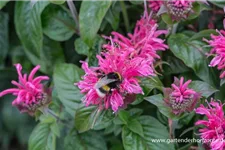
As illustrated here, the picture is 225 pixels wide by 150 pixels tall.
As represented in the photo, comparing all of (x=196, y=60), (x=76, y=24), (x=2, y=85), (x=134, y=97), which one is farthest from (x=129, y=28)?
(x=2, y=85)

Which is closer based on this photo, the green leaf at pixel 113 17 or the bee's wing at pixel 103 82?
the bee's wing at pixel 103 82

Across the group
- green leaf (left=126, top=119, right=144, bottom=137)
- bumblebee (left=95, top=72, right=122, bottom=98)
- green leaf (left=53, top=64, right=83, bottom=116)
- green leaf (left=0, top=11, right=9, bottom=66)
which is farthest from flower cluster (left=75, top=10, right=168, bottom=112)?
green leaf (left=0, top=11, right=9, bottom=66)

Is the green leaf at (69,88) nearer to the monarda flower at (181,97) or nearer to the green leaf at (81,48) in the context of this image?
the green leaf at (81,48)

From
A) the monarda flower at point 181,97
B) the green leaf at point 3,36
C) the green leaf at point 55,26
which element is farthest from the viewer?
the green leaf at point 3,36

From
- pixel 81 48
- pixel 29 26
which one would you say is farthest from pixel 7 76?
pixel 81 48

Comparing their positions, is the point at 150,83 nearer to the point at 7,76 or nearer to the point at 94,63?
the point at 94,63

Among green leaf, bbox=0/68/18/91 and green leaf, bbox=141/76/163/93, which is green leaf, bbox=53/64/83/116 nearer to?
green leaf, bbox=141/76/163/93

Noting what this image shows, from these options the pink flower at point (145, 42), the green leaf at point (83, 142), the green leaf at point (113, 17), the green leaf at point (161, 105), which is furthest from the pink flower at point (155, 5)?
the green leaf at point (83, 142)
